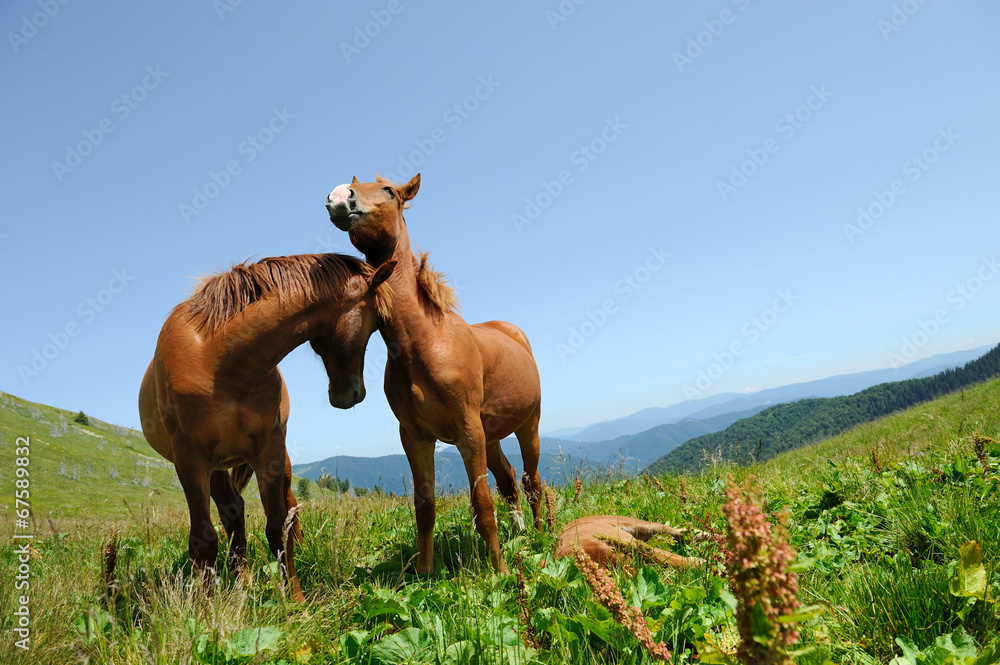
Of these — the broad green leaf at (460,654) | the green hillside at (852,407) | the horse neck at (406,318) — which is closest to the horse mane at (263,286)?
the horse neck at (406,318)

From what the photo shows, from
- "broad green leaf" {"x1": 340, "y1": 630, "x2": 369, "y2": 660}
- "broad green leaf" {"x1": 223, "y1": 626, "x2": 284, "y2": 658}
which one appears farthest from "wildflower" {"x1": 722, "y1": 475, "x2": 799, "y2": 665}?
"broad green leaf" {"x1": 223, "y1": 626, "x2": 284, "y2": 658}

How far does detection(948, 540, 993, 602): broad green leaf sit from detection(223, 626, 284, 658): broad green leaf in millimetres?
3056

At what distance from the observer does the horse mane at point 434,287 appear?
454cm

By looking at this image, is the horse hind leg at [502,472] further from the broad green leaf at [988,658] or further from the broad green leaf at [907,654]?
the broad green leaf at [988,658]

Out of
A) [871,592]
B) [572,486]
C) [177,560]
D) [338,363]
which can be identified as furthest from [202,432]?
[572,486]

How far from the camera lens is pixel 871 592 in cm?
241

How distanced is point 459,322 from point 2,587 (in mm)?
3378

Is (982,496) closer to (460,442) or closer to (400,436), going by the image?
(460,442)

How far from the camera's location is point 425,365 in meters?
4.15

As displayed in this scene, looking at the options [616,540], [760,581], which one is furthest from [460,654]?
[760,581]

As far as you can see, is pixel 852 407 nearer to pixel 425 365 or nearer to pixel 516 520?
pixel 516 520

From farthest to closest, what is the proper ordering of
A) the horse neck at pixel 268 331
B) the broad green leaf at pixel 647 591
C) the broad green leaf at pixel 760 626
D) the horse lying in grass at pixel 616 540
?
the horse neck at pixel 268 331 < the horse lying in grass at pixel 616 540 < the broad green leaf at pixel 647 591 < the broad green leaf at pixel 760 626

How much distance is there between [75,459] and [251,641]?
251 feet

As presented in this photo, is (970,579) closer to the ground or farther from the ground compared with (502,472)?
closer to the ground
